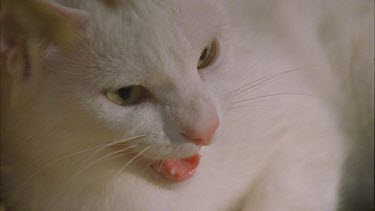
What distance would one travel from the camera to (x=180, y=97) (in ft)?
2.83

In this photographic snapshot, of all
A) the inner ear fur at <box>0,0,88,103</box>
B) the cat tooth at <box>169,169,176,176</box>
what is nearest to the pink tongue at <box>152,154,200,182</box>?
the cat tooth at <box>169,169,176,176</box>

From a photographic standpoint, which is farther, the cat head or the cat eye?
the cat eye

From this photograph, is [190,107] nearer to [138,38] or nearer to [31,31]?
[138,38]

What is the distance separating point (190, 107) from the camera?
0.86 m

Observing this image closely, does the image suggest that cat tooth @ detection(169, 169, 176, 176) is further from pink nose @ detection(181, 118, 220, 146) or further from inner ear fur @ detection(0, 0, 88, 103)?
inner ear fur @ detection(0, 0, 88, 103)


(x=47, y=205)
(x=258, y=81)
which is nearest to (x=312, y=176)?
(x=258, y=81)

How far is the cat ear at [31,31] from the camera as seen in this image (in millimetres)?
824

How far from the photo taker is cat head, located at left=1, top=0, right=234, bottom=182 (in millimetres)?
852

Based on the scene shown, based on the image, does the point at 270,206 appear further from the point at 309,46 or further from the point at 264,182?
the point at 309,46

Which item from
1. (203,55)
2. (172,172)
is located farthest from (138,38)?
(172,172)

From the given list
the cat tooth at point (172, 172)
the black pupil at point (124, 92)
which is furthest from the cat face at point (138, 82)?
the cat tooth at point (172, 172)

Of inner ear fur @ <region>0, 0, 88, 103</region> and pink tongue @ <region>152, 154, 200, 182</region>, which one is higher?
inner ear fur @ <region>0, 0, 88, 103</region>

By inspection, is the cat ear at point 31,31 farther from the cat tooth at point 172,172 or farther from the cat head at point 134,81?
the cat tooth at point 172,172

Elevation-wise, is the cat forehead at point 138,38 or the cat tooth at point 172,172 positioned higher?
the cat forehead at point 138,38
